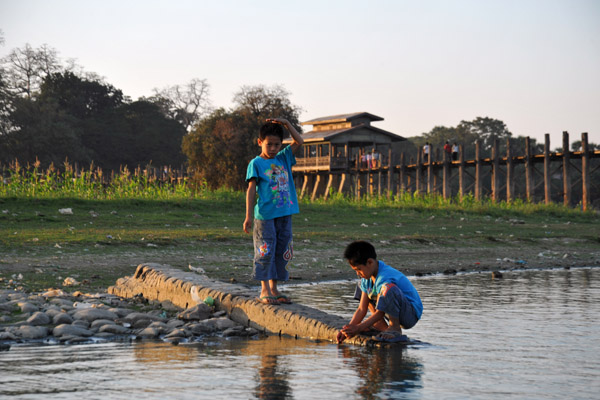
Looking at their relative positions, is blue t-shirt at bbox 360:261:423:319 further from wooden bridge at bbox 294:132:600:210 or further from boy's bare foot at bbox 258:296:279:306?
wooden bridge at bbox 294:132:600:210

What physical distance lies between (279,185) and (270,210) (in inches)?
9.3

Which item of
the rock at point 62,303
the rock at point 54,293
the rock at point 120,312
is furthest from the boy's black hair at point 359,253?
the rock at point 54,293

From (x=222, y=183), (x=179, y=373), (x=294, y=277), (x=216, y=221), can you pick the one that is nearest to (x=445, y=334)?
(x=179, y=373)

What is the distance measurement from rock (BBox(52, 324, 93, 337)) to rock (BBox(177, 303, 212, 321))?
3.31 ft

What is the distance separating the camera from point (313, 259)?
1302 cm

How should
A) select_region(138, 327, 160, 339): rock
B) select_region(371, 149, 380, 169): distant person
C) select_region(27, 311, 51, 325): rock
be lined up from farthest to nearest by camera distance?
1. select_region(371, 149, 380, 169): distant person
2. select_region(27, 311, 51, 325): rock
3. select_region(138, 327, 160, 339): rock

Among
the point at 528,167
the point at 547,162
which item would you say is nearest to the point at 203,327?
the point at 547,162

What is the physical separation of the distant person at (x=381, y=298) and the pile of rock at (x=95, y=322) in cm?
117

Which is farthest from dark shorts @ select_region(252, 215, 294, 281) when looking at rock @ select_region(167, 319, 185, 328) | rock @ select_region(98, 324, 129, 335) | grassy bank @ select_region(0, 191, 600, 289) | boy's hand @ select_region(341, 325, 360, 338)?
grassy bank @ select_region(0, 191, 600, 289)

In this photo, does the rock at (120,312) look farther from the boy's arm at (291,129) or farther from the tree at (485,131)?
the tree at (485,131)

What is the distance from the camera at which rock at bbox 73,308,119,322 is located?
6.83 m

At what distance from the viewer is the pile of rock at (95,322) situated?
6.28 metres

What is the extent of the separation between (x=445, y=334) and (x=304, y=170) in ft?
133

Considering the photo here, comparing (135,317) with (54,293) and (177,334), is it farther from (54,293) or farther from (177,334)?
(54,293)
